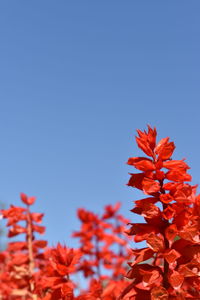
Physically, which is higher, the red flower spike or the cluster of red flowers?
the red flower spike

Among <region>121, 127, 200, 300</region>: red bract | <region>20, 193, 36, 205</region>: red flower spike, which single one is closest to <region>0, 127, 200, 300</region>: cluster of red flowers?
<region>121, 127, 200, 300</region>: red bract

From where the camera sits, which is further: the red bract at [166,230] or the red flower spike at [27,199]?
the red flower spike at [27,199]

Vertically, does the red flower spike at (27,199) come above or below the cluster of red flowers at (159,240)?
above

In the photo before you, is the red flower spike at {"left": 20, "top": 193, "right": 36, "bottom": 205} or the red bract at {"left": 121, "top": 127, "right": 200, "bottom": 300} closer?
the red bract at {"left": 121, "top": 127, "right": 200, "bottom": 300}

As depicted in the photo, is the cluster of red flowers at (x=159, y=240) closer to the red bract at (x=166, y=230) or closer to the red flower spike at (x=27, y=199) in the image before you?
the red bract at (x=166, y=230)

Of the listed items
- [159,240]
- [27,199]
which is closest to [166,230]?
[159,240]

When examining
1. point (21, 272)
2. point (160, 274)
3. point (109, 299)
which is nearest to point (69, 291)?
point (160, 274)

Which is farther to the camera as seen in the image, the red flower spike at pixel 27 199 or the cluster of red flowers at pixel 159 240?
the red flower spike at pixel 27 199

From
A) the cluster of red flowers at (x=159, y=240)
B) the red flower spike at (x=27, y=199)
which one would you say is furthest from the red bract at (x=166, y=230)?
the red flower spike at (x=27, y=199)

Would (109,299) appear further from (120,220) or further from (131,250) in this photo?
(120,220)

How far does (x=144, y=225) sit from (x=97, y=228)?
195 inches

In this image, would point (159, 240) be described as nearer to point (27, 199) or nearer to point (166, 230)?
point (166, 230)

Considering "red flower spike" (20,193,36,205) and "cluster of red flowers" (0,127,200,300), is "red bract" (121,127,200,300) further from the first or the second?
"red flower spike" (20,193,36,205)

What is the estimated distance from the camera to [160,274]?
5.34 ft
